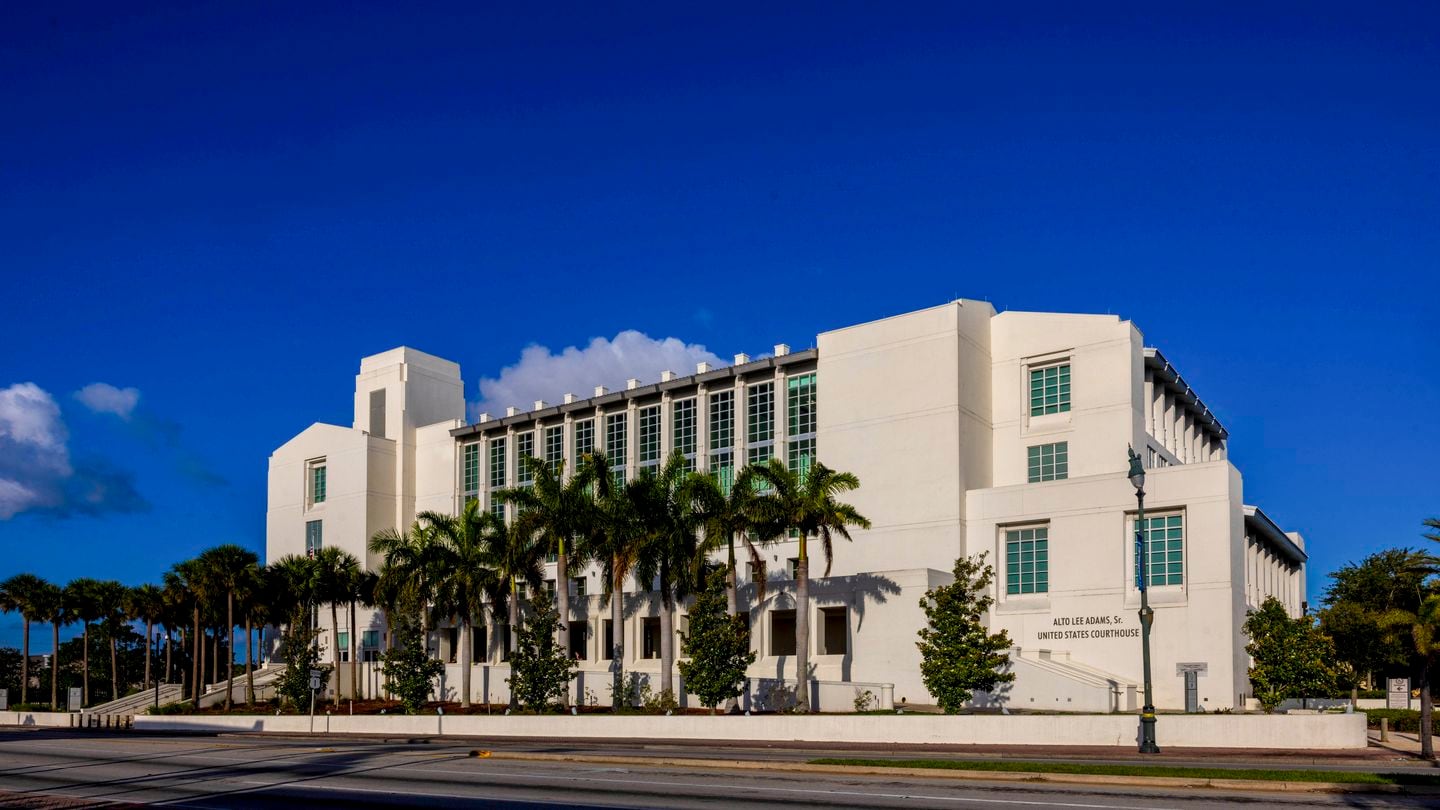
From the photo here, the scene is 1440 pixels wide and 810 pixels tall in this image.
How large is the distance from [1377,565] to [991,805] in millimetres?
84201

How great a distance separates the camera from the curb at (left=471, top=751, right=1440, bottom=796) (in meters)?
22.9

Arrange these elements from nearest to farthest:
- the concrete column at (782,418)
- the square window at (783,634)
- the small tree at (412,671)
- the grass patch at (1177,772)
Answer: the grass patch at (1177,772), the small tree at (412,671), the square window at (783,634), the concrete column at (782,418)

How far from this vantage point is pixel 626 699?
6038cm

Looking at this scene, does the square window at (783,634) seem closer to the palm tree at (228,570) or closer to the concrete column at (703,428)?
the concrete column at (703,428)

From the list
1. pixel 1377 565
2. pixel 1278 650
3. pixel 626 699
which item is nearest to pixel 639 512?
pixel 626 699

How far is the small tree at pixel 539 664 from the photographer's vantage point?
57.4 metres

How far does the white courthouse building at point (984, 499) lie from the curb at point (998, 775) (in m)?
28.7

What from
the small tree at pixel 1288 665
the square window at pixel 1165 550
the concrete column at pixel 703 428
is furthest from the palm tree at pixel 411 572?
the small tree at pixel 1288 665

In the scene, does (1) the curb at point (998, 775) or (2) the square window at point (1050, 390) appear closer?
(1) the curb at point (998, 775)

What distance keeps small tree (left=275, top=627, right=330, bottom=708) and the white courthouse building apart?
27.2 feet

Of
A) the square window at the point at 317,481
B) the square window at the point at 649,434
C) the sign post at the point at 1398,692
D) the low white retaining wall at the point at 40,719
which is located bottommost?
the low white retaining wall at the point at 40,719

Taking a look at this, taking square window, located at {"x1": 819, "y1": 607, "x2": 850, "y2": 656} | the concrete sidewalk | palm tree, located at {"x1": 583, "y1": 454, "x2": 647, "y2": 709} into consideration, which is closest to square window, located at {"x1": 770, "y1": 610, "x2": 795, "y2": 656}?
square window, located at {"x1": 819, "y1": 607, "x2": 850, "y2": 656}

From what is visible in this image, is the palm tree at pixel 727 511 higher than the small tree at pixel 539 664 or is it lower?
higher

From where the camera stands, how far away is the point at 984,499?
65.9m
